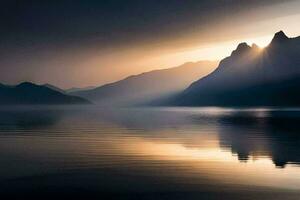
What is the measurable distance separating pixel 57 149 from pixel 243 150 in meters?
24.0

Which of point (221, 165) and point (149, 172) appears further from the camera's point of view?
point (221, 165)

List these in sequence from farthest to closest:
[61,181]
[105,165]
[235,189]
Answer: [105,165] → [61,181] → [235,189]

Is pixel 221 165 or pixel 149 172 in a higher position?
pixel 221 165

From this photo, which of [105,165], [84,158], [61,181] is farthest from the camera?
[84,158]

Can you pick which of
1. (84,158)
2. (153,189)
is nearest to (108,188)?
(153,189)

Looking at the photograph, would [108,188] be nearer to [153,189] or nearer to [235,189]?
[153,189]

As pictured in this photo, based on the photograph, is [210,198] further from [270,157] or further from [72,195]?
[270,157]

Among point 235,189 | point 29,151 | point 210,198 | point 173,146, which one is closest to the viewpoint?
point 210,198

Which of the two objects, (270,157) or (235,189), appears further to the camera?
(270,157)

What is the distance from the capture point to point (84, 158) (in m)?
45.6

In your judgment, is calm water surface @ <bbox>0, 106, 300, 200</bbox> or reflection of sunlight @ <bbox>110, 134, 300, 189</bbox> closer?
calm water surface @ <bbox>0, 106, 300, 200</bbox>

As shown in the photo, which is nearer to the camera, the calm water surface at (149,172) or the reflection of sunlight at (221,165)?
the calm water surface at (149,172)

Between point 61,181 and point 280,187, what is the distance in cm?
1608

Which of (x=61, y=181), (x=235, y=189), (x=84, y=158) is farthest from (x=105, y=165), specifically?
(x=235, y=189)
